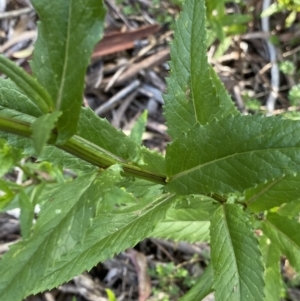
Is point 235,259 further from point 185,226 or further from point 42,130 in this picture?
point 42,130

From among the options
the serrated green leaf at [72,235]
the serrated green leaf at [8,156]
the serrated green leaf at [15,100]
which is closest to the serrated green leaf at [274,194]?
the serrated green leaf at [72,235]

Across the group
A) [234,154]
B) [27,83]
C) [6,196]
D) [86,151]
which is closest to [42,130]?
[27,83]

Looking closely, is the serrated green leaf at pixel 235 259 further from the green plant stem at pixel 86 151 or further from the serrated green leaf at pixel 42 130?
the serrated green leaf at pixel 42 130

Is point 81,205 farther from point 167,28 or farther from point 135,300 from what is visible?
point 167,28

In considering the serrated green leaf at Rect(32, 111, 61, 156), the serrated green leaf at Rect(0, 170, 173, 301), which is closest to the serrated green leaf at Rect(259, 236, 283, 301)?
the serrated green leaf at Rect(0, 170, 173, 301)

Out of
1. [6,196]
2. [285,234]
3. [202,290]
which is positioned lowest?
[202,290]

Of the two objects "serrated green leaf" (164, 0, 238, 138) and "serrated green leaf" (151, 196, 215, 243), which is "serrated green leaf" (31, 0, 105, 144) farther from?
"serrated green leaf" (151, 196, 215, 243)
